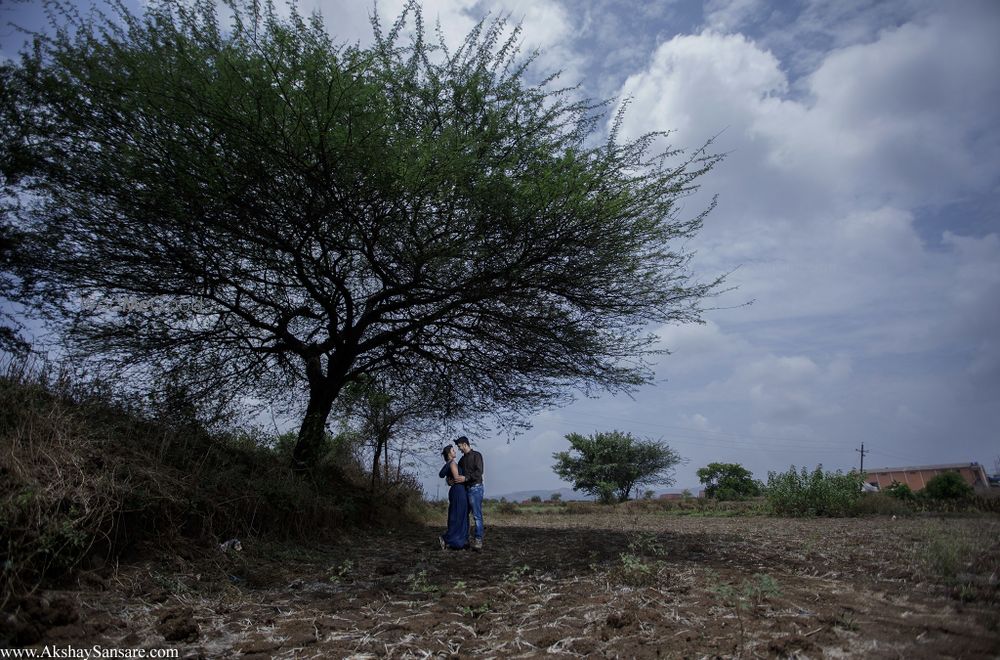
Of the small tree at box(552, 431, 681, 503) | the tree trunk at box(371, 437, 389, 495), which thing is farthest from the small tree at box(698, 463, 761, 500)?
the tree trunk at box(371, 437, 389, 495)

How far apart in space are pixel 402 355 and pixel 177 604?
23.1 ft

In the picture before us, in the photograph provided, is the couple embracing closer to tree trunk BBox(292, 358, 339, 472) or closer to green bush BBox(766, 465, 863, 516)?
tree trunk BBox(292, 358, 339, 472)

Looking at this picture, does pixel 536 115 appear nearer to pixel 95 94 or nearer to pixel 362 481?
pixel 95 94

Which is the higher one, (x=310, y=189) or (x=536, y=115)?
(x=536, y=115)

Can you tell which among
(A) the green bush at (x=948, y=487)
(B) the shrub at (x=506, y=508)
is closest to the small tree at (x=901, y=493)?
(A) the green bush at (x=948, y=487)

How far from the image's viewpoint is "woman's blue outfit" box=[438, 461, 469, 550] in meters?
8.33

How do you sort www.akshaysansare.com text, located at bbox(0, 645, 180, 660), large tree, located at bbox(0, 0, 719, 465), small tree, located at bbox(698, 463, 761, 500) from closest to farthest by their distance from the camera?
www.akshaysansare.com text, located at bbox(0, 645, 180, 660)
large tree, located at bbox(0, 0, 719, 465)
small tree, located at bbox(698, 463, 761, 500)

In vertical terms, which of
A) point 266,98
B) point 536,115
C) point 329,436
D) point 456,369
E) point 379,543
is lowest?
point 379,543

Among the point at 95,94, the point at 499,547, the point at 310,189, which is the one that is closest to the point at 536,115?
the point at 310,189

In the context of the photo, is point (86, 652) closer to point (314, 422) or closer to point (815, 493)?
point (314, 422)

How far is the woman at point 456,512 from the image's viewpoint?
27.3 ft

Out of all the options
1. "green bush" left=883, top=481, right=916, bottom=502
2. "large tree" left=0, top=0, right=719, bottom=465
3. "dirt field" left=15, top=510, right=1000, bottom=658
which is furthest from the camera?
"green bush" left=883, top=481, right=916, bottom=502

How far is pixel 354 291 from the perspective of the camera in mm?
10891

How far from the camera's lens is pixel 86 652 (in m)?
3.68
